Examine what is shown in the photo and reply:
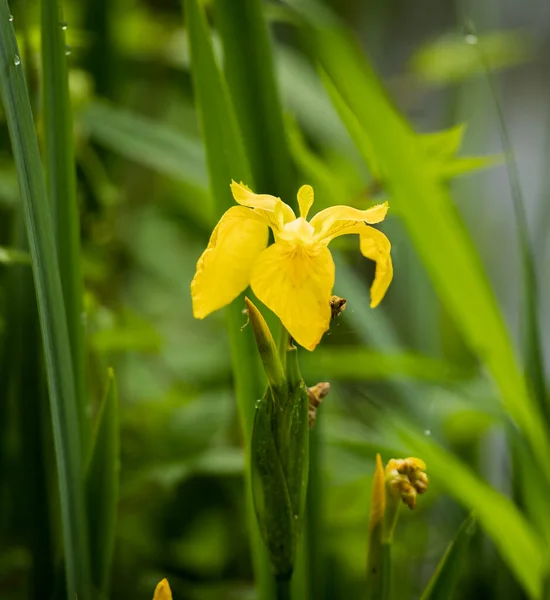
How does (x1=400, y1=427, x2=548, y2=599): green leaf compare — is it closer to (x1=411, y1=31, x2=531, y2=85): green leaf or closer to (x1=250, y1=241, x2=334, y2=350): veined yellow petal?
(x1=250, y1=241, x2=334, y2=350): veined yellow petal

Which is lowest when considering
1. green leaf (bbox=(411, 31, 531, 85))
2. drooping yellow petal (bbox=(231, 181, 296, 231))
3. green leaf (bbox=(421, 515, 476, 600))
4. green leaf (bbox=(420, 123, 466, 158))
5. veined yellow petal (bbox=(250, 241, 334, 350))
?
green leaf (bbox=(421, 515, 476, 600))

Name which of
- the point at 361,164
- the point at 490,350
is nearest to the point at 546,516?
the point at 490,350

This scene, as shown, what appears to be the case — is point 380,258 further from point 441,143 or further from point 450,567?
point 441,143

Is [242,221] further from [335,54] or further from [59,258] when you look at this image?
[335,54]

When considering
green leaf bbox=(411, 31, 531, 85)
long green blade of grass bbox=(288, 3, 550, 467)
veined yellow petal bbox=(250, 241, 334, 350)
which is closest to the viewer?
veined yellow petal bbox=(250, 241, 334, 350)

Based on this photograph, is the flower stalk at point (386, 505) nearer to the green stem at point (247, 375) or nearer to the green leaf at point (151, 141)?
the green stem at point (247, 375)

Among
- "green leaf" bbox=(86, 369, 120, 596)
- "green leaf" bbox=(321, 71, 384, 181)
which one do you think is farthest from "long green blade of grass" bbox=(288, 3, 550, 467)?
"green leaf" bbox=(86, 369, 120, 596)

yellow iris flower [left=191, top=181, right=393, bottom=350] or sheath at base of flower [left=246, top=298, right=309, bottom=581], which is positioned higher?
yellow iris flower [left=191, top=181, right=393, bottom=350]
